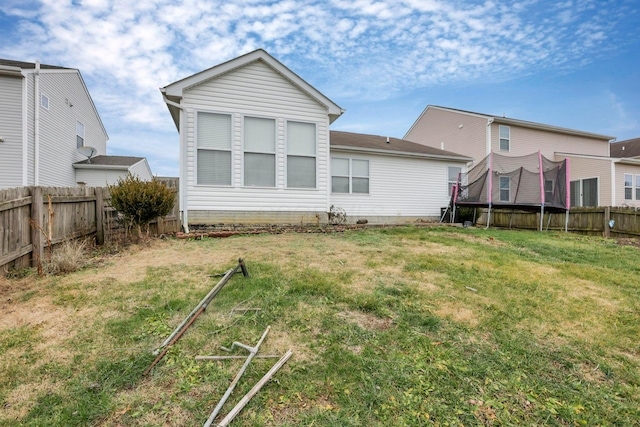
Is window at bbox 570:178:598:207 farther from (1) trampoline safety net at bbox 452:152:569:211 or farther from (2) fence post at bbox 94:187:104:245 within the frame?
(2) fence post at bbox 94:187:104:245

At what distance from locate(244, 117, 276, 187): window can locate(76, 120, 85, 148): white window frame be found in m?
11.4

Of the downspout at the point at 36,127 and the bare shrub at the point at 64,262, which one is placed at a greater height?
the downspout at the point at 36,127

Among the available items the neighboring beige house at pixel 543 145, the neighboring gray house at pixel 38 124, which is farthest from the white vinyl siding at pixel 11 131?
the neighboring beige house at pixel 543 145

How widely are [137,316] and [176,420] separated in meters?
1.45

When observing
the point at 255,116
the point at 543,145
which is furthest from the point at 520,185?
the point at 255,116

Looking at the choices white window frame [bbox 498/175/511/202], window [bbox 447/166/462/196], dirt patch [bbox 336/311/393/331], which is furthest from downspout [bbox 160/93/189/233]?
window [bbox 447/166/462/196]

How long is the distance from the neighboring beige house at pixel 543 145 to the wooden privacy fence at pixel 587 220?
4.58m

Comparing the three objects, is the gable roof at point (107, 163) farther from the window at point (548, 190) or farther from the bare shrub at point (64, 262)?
the window at point (548, 190)

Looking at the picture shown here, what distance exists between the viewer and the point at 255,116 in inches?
331

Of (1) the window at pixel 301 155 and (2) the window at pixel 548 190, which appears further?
(2) the window at pixel 548 190

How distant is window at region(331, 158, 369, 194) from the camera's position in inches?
448

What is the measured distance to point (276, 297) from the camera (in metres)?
3.19

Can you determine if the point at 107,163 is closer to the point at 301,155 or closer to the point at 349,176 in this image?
the point at 301,155

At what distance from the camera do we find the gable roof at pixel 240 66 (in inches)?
302
